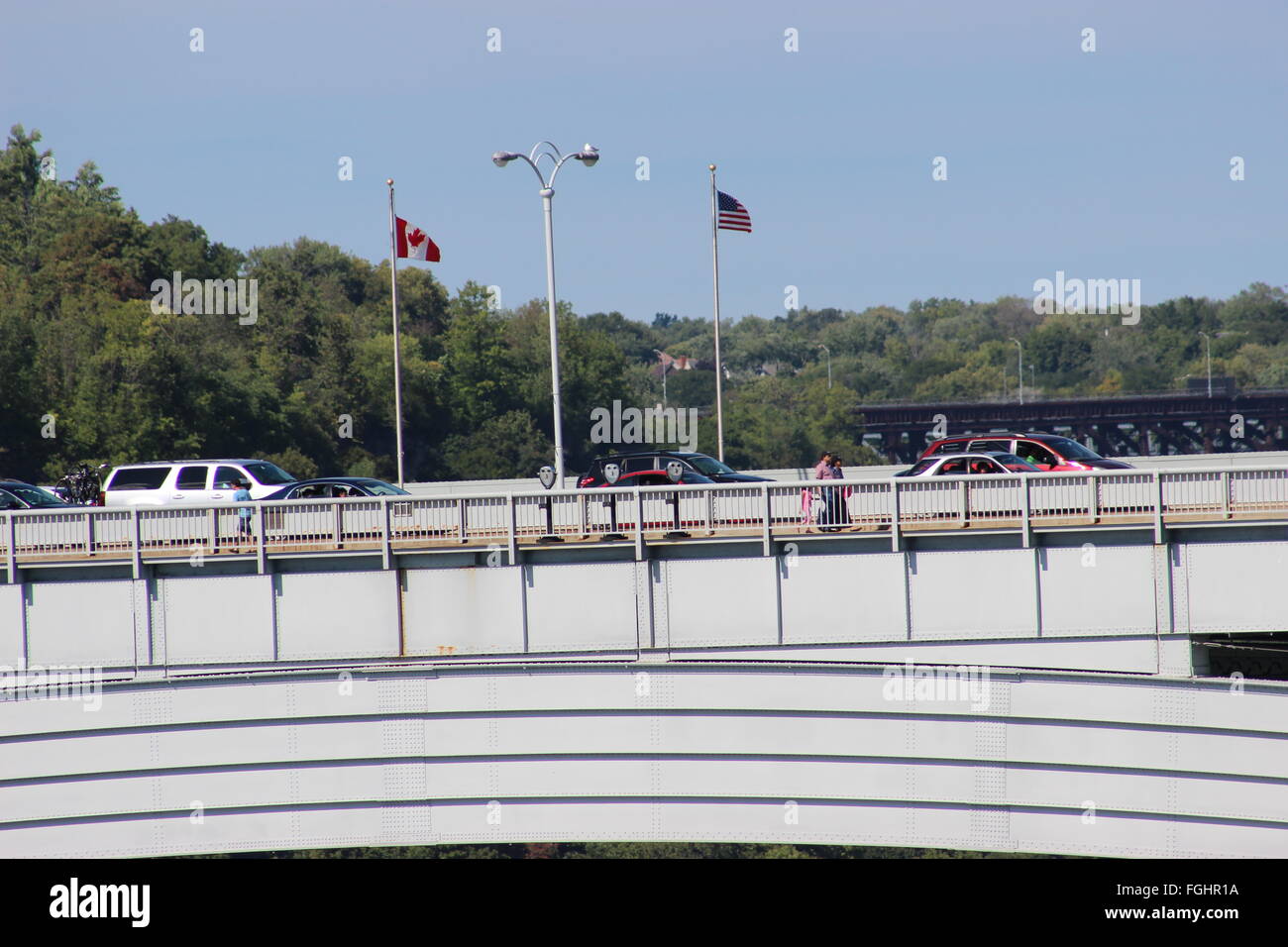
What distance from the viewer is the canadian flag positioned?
40.4 m

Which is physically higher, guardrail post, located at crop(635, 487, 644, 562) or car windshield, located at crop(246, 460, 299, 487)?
car windshield, located at crop(246, 460, 299, 487)

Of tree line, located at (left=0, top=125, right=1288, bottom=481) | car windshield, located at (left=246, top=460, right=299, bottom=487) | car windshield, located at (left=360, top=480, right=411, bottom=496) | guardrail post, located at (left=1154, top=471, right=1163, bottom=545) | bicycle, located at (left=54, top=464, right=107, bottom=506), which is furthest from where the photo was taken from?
tree line, located at (left=0, top=125, right=1288, bottom=481)

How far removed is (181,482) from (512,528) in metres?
11.3

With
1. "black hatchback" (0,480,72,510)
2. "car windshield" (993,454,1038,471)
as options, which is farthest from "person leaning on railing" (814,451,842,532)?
"black hatchback" (0,480,72,510)

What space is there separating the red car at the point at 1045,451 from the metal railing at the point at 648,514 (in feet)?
18.5

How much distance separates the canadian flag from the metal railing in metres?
16.3

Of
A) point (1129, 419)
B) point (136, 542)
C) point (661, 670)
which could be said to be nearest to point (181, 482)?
point (136, 542)

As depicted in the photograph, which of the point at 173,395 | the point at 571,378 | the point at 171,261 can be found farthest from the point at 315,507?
the point at 571,378

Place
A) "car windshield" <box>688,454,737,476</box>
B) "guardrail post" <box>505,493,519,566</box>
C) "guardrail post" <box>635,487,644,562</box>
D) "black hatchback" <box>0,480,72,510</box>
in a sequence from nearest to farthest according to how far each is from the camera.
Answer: "guardrail post" <box>635,487,644,562</box> < "guardrail post" <box>505,493,519,566</box> < "car windshield" <box>688,454,737,476</box> < "black hatchback" <box>0,480,72,510</box>

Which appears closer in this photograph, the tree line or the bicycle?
the bicycle

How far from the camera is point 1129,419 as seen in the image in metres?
95.9

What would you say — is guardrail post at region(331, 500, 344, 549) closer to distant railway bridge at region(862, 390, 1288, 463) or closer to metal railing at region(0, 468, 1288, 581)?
metal railing at region(0, 468, 1288, 581)
